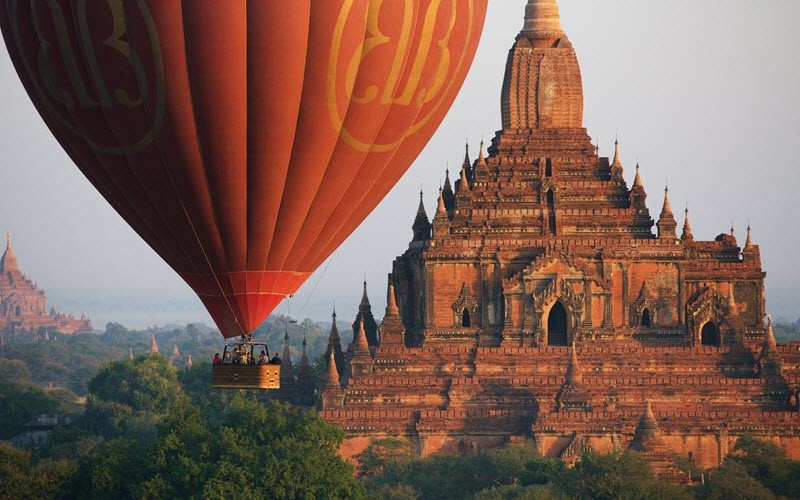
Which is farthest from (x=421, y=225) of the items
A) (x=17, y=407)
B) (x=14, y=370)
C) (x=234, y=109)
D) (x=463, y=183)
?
(x=14, y=370)

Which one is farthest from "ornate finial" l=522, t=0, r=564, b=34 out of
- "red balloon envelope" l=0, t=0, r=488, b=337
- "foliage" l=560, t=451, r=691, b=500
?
"red balloon envelope" l=0, t=0, r=488, b=337

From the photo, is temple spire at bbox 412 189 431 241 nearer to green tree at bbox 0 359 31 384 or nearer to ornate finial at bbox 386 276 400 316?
ornate finial at bbox 386 276 400 316

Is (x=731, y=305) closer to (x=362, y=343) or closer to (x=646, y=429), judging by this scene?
(x=646, y=429)

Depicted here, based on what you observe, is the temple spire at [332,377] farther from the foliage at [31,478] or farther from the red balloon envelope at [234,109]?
the red balloon envelope at [234,109]

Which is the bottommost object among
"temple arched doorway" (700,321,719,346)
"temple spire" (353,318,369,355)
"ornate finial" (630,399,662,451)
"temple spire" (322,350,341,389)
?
"ornate finial" (630,399,662,451)

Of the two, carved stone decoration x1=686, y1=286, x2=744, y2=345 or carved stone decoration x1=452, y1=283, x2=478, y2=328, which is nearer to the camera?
carved stone decoration x1=686, y1=286, x2=744, y2=345

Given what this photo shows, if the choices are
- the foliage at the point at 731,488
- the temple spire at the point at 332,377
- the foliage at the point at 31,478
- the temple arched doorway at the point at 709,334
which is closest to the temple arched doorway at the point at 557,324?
the temple arched doorway at the point at 709,334
